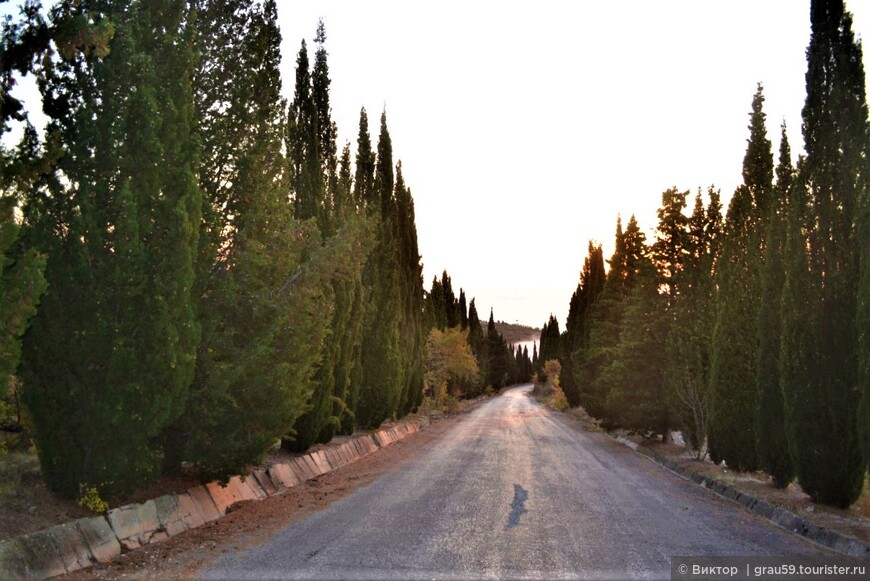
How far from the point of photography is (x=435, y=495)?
1267 cm

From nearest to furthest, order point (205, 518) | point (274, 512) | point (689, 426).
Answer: point (205, 518), point (274, 512), point (689, 426)

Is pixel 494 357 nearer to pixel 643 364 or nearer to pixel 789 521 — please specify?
pixel 643 364

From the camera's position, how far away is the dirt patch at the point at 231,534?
741 cm

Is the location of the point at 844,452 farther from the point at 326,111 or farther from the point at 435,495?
the point at 326,111

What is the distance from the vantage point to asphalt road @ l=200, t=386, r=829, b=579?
24.0 ft

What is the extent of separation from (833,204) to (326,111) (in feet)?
56.6

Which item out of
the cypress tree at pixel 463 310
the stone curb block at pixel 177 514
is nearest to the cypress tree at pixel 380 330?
the stone curb block at pixel 177 514

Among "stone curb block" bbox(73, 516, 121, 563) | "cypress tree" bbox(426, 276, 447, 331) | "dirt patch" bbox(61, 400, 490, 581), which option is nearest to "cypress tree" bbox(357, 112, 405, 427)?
"dirt patch" bbox(61, 400, 490, 581)

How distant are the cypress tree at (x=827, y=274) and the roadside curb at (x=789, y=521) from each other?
34.6 inches

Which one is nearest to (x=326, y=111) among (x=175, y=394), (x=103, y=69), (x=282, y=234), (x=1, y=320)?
(x=282, y=234)

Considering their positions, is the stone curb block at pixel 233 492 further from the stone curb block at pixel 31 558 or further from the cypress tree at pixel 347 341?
the cypress tree at pixel 347 341

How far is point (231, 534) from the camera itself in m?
9.34

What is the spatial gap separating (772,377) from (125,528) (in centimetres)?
1198

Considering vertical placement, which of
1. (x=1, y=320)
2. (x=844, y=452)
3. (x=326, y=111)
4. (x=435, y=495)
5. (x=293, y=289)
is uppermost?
(x=326, y=111)
